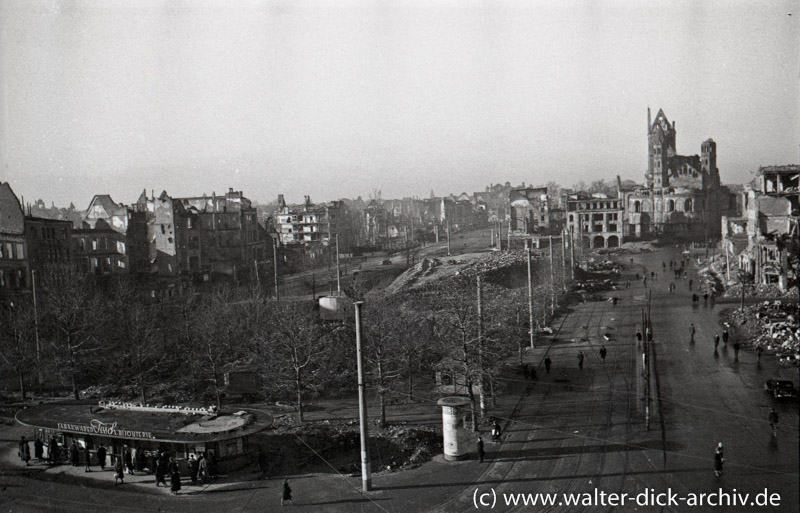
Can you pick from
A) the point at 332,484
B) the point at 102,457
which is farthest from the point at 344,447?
the point at 102,457

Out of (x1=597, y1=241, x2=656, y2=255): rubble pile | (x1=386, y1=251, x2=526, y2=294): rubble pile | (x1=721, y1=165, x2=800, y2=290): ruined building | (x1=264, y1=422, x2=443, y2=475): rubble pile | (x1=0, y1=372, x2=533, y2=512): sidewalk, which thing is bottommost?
(x1=264, y1=422, x2=443, y2=475): rubble pile

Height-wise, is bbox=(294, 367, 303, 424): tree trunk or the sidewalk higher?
bbox=(294, 367, 303, 424): tree trunk

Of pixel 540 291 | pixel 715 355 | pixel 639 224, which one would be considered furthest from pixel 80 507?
pixel 639 224

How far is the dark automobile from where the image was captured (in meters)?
28.5

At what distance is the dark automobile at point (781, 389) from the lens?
93.5 feet

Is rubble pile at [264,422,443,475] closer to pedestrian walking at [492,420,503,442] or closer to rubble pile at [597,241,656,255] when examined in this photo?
pedestrian walking at [492,420,503,442]

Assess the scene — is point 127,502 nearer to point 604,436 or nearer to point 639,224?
point 604,436

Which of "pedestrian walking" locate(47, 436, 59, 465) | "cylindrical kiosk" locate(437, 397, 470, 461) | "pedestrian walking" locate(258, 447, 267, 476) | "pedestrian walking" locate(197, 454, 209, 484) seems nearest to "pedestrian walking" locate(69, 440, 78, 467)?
"pedestrian walking" locate(47, 436, 59, 465)

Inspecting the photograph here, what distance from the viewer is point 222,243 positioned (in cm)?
8044

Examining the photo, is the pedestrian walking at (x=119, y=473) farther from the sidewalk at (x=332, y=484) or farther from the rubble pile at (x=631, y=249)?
the rubble pile at (x=631, y=249)

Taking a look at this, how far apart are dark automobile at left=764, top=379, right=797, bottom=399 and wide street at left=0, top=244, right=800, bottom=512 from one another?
406 millimetres

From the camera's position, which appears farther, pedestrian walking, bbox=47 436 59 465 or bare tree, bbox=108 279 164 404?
bare tree, bbox=108 279 164 404

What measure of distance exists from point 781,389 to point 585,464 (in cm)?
1260

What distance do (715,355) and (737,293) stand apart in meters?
25.5
